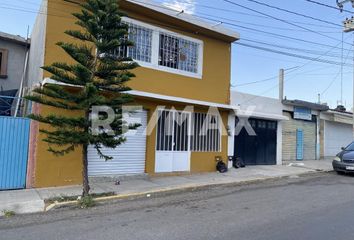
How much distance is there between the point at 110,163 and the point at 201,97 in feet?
15.2

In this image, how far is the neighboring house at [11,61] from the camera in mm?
15336

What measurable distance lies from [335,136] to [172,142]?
1427 centimetres

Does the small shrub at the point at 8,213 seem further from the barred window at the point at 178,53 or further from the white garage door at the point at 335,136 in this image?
the white garage door at the point at 335,136

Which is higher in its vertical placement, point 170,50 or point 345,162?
point 170,50

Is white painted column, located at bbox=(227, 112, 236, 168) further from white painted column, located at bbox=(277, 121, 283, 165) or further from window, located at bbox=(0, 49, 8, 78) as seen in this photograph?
window, located at bbox=(0, 49, 8, 78)

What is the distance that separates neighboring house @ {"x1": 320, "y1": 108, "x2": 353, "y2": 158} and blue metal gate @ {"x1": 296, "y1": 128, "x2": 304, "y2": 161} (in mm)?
2200

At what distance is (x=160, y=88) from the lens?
12156 millimetres

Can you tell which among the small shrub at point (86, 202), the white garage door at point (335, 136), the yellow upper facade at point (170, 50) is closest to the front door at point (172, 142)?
the yellow upper facade at point (170, 50)

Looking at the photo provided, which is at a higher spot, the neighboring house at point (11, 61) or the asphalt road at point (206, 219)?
the neighboring house at point (11, 61)

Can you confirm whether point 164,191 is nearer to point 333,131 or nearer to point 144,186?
point 144,186

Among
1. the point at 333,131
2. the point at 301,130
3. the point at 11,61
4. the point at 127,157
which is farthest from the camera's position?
the point at 333,131

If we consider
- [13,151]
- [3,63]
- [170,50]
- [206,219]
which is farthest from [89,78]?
[3,63]

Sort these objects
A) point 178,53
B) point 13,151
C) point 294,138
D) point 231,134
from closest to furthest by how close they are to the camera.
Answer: point 13,151, point 178,53, point 231,134, point 294,138

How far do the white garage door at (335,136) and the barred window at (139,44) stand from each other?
47.0 ft
